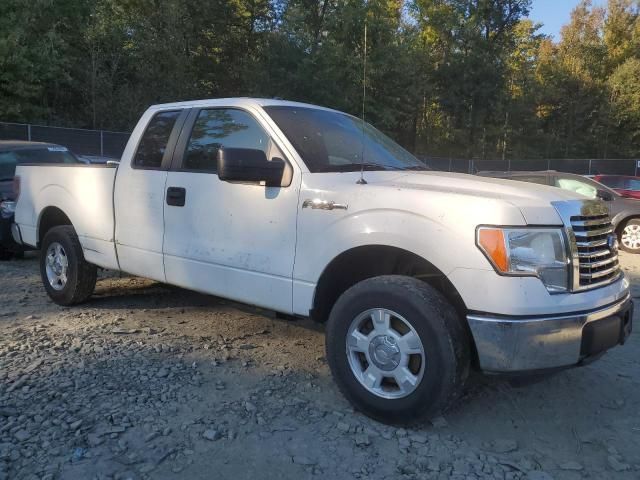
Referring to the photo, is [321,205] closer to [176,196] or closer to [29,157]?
[176,196]

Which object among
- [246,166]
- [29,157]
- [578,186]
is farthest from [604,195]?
[29,157]

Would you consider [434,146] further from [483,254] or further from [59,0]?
[483,254]

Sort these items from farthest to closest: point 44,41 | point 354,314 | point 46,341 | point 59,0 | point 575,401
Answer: point 59,0 → point 44,41 → point 46,341 → point 575,401 → point 354,314

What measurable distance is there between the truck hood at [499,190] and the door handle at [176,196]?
146 cm

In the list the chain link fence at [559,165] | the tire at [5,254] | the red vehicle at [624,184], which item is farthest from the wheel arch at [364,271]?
the chain link fence at [559,165]

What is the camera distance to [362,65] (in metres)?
29.6

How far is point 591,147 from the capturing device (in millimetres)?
44000

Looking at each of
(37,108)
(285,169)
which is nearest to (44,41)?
(37,108)

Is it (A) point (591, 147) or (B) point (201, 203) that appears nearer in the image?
(B) point (201, 203)

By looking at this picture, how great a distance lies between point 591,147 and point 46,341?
4666cm

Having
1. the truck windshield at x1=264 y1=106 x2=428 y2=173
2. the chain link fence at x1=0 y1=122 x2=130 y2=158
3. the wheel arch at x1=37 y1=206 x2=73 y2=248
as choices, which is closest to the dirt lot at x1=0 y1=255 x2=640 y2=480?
the wheel arch at x1=37 y1=206 x2=73 y2=248

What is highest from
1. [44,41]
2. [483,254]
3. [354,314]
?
[44,41]

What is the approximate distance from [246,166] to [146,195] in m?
1.41

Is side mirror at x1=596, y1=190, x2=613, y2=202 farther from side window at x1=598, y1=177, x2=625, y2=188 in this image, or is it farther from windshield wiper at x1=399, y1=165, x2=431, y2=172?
windshield wiper at x1=399, y1=165, x2=431, y2=172
